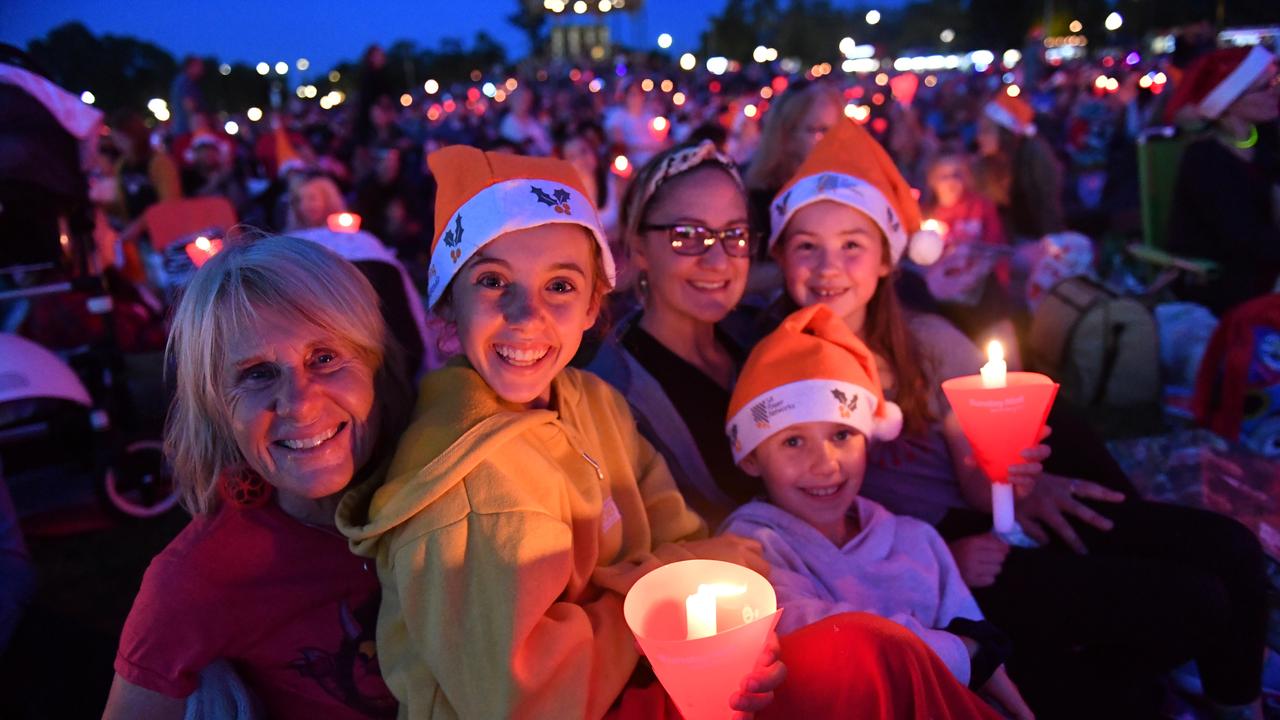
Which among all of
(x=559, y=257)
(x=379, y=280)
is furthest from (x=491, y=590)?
(x=379, y=280)

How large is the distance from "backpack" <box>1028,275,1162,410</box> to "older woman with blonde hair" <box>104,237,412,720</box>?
4920 millimetres

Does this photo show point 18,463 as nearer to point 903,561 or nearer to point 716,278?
point 716,278

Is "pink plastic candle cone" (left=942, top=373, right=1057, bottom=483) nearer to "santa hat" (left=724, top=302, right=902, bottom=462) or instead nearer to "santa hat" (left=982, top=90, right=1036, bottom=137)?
"santa hat" (left=724, top=302, right=902, bottom=462)

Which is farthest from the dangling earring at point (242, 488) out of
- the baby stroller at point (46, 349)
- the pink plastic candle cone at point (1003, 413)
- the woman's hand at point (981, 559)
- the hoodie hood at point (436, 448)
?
the baby stroller at point (46, 349)

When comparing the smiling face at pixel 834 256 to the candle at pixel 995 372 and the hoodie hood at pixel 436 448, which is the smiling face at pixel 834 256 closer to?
the candle at pixel 995 372

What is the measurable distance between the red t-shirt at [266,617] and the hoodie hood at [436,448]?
0.57 ft

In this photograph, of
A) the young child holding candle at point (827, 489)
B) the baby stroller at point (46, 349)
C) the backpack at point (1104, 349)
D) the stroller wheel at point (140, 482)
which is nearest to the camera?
the young child holding candle at point (827, 489)

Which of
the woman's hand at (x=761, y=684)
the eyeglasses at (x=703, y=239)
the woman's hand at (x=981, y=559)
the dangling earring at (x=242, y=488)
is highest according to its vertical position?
the eyeglasses at (x=703, y=239)

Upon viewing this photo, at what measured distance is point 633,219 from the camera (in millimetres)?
2871

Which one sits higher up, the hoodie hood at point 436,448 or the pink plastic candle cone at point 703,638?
the hoodie hood at point 436,448

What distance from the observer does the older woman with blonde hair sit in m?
1.67

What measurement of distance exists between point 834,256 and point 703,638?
177 centimetres

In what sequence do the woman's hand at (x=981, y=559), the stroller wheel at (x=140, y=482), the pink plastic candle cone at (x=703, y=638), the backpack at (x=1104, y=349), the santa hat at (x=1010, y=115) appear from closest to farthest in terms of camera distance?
the pink plastic candle cone at (x=703, y=638)
the woman's hand at (x=981, y=559)
the stroller wheel at (x=140, y=482)
the backpack at (x=1104, y=349)
the santa hat at (x=1010, y=115)

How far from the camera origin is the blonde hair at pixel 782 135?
4559 mm
